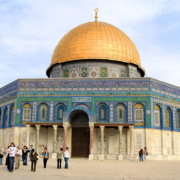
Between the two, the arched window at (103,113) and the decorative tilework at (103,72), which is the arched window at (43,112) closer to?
the arched window at (103,113)

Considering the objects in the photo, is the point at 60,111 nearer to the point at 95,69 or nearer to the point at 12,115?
the point at 12,115

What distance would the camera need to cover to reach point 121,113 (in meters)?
25.5

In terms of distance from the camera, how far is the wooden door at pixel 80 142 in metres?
25.7

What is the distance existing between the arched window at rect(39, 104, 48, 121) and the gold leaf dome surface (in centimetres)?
650

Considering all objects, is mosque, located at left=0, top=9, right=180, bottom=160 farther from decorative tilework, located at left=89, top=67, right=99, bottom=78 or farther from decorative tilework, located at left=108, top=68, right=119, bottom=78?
decorative tilework, located at left=108, top=68, right=119, bottom=78

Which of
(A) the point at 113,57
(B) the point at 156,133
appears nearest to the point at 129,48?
(A) the point at 113,57

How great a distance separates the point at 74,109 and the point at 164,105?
8.43 meters

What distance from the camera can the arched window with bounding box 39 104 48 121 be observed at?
26.0 meters

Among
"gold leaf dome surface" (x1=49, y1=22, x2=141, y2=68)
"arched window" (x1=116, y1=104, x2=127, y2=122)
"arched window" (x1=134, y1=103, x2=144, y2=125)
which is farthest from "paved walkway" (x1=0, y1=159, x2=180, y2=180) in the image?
"gold leaf dome surface" (x1=49, y1=22, x2=141, y2=68)

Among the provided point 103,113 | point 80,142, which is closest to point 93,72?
point 103,113

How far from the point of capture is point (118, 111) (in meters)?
25.6

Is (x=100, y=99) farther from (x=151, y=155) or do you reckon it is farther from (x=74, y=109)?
(x=151, y=155)

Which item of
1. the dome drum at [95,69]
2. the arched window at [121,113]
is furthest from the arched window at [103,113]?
the dome drum at [95,69]

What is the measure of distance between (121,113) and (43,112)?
6988 mm
